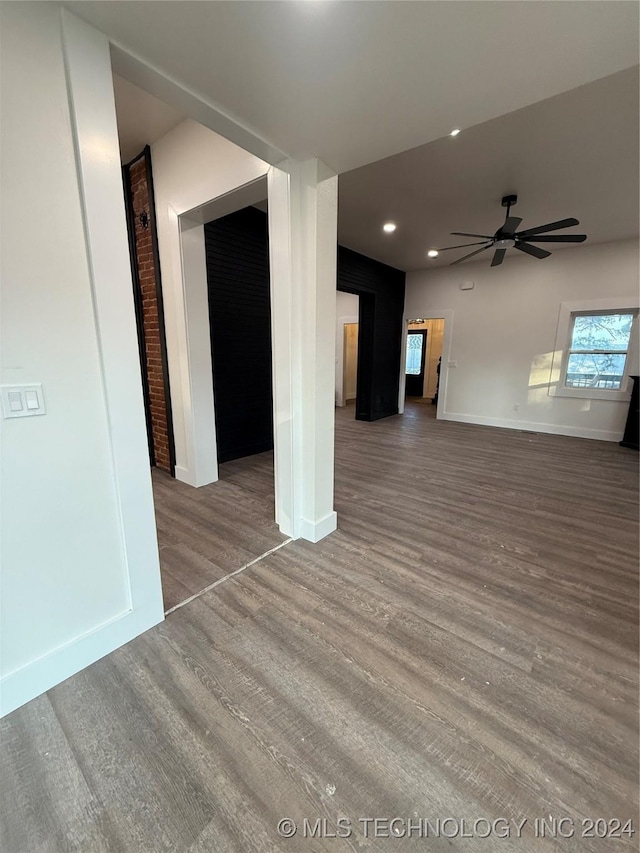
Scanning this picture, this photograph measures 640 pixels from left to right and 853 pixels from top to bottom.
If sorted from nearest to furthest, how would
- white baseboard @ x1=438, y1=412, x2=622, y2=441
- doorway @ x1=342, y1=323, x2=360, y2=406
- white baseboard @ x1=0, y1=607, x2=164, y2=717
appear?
1. white baseboard @ x1=0, y1=607, x2=164, y2=717
2. white baseboard @ x1=438, y1=412, x2=622, y2=441
3. doorway @ x1=342, y1=323, x2=360, y2=406

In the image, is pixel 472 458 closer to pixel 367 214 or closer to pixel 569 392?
pixel 569 392

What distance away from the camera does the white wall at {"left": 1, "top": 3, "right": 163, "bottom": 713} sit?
1.12 metres

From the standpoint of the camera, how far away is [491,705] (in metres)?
1.32

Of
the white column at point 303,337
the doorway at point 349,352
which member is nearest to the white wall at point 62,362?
the white column at point 303,337

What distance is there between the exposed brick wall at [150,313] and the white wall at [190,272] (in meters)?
0.14

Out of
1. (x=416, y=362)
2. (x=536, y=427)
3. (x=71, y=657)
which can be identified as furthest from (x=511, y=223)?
(x=416, y=362)

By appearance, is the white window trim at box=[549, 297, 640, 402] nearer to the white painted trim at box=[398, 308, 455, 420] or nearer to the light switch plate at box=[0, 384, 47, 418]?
the white painted trim at box=[398, 308, 455, 420]

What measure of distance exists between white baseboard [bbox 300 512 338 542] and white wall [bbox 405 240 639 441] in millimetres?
4907

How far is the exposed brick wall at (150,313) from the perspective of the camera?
3.10 meters

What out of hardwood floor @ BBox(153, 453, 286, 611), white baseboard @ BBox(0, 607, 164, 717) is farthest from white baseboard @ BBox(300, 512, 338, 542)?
white baseboard @ BBox(0, 607, 164, 717)

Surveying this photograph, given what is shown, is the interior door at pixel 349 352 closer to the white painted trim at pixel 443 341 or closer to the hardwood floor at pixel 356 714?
the white painted trim at pixel 443 341

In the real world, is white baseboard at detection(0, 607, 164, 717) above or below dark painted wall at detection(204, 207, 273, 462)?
below

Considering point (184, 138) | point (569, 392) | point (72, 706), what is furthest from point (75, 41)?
point (569, 392)

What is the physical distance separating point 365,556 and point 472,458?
2727mm
